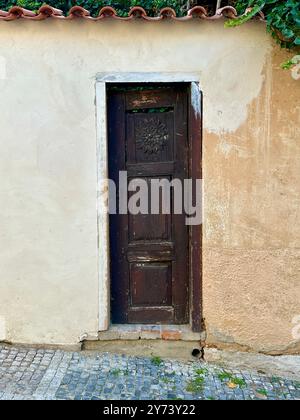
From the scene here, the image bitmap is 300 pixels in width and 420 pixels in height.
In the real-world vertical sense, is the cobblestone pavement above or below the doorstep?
below

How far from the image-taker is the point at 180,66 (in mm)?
3875

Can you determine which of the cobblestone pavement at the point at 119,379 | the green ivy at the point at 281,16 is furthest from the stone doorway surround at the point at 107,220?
the green ivy at the point at 281,16

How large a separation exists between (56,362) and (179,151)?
7.76 feet

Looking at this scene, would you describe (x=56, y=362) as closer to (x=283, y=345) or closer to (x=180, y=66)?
(x=283, y=345)

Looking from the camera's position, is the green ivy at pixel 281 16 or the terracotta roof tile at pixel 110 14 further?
the terracotta roof tile at pixel 110 14

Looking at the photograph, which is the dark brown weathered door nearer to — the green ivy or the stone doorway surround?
the stone doorway surround

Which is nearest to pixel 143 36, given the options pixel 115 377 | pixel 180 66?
pixel 180 66

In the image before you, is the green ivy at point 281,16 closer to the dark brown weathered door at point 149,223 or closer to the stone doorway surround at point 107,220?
the stone doorway surround at point 107,220

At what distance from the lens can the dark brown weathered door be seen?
4.14m

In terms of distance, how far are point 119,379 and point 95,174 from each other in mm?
1900

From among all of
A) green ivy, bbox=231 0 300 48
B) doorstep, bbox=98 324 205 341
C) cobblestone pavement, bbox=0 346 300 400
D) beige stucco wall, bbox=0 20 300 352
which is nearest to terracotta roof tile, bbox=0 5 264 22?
beige stucco wall, bbox=0 20 300 352

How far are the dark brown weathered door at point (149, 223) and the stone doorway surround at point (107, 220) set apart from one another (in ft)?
0.46

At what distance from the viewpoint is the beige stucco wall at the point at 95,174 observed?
3848 millimetres

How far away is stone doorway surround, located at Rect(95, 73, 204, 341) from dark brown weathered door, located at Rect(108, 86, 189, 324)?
0.46 ft
